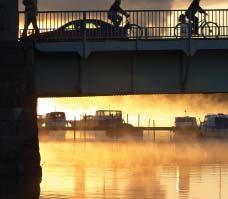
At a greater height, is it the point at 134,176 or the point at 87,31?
the point at 87,31

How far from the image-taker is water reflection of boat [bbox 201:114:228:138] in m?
138

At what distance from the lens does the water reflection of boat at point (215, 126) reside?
13800cm

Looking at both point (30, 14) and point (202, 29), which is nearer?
point (30, 14)

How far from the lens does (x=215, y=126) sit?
14062cm

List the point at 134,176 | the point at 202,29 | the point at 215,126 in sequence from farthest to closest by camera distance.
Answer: the point at 215,126 → the point at 134,176 → the point at 202,29

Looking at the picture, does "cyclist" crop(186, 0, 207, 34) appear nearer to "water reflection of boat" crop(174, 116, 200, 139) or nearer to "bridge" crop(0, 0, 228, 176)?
"bridge" crop(0, 0, 228, 176)

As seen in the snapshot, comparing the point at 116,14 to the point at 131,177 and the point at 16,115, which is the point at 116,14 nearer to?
the point at 16,115

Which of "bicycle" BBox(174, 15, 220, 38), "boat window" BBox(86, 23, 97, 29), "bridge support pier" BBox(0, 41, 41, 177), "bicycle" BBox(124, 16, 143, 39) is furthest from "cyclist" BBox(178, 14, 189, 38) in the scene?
"bridge support pier" BBox(0, 41, 41, 177)

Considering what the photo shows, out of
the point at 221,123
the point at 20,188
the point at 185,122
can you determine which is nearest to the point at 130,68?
the point at 20,188

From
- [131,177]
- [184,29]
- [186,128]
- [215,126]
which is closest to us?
[184,29]

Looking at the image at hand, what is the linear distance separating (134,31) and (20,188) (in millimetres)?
12851

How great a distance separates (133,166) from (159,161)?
7.86m

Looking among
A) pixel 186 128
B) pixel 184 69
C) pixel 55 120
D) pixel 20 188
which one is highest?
pixel 184 69

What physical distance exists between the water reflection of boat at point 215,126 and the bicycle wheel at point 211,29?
99031 mm
